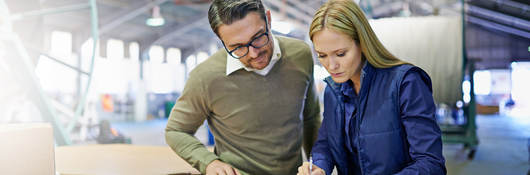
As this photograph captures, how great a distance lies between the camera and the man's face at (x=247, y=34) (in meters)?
1.04

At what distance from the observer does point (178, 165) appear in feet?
4.87

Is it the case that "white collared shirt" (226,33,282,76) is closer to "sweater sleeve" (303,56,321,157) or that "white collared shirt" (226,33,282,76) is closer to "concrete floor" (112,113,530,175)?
"sweater sleeve" (303,56,321,157)

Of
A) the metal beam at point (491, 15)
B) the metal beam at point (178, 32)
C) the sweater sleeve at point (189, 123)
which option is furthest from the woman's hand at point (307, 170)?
the metal beam at point (491, 15)

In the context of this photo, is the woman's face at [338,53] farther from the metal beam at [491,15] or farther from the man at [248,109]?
the metal beam at [491,15]

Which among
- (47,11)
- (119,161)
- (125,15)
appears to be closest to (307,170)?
(119,161)

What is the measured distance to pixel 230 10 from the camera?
103cm

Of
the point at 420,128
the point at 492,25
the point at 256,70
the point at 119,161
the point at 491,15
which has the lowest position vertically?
the point at 119,161

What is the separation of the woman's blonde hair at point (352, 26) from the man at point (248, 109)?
273 mm

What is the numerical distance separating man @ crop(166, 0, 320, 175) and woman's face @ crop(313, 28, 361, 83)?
0.27 m

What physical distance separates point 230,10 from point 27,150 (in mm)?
614

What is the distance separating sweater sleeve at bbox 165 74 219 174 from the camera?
1.16 m

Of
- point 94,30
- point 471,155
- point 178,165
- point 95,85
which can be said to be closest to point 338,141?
point 178,165

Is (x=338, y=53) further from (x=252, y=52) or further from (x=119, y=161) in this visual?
(x=119, y=161)

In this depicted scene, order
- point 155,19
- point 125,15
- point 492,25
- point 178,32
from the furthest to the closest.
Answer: point 492,25 → point 178,32 → point 155,19 → point 125,15
